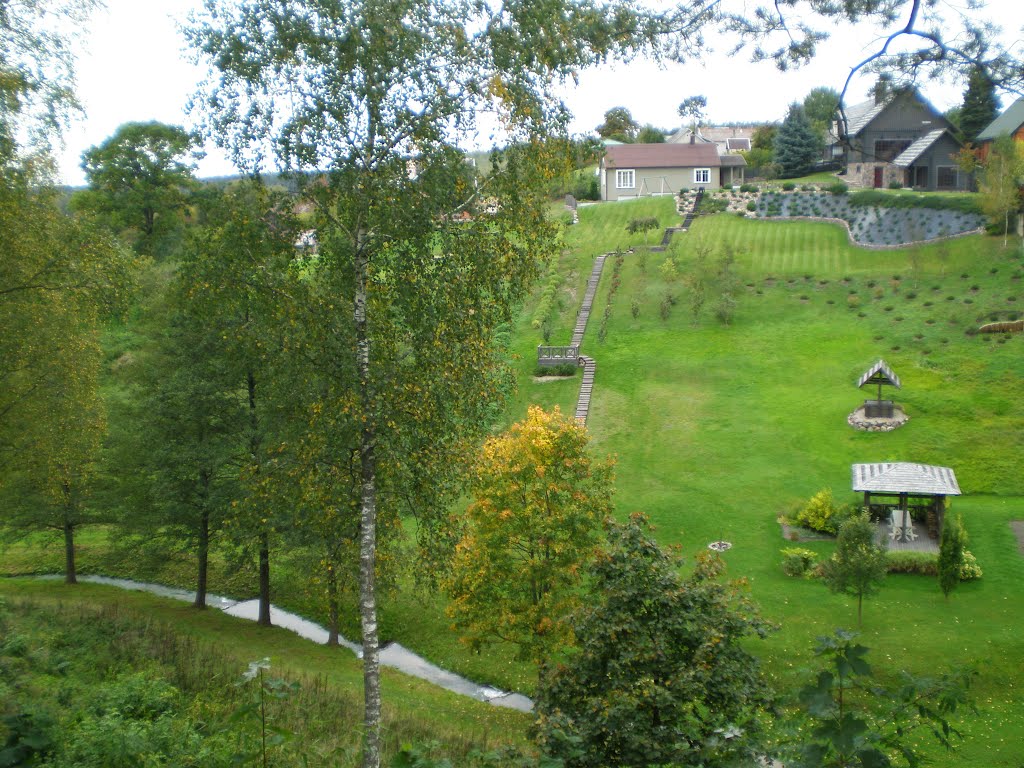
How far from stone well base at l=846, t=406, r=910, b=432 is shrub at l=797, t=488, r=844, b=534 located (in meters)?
5.78

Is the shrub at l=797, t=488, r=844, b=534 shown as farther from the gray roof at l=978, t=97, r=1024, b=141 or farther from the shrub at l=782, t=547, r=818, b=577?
the gray roof at l=978, t=97, r=1024, b=141

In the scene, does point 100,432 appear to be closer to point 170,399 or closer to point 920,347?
point 170,399

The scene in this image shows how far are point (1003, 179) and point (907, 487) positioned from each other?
75.4ft

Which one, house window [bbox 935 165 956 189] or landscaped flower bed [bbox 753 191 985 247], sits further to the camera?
house window [bbox 935 165 956 189]

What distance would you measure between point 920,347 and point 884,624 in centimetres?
1819

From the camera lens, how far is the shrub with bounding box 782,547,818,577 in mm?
21359

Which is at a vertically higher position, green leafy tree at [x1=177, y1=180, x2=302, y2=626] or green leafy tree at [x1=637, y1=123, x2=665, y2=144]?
green leafy tree at [x1=637, y1=123, x2=665, y2=144]

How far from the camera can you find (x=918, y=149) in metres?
48.8

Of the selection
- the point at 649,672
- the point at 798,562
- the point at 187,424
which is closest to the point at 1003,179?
the point at 798,562

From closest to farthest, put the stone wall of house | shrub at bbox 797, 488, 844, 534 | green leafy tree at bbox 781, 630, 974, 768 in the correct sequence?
green leafy tree at bbox 781, 630, 974, 768
shrub at bbox 797, 488, 844, 534
the stone wall of house

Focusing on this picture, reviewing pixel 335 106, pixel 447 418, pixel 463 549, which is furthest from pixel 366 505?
pixel 463 549

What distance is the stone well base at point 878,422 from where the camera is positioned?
28.4m

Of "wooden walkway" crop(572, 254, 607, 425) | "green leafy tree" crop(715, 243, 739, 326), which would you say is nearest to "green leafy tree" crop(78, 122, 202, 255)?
"wooden walkway" crop(572, 254, 607, 425)

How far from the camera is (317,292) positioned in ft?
32.8
